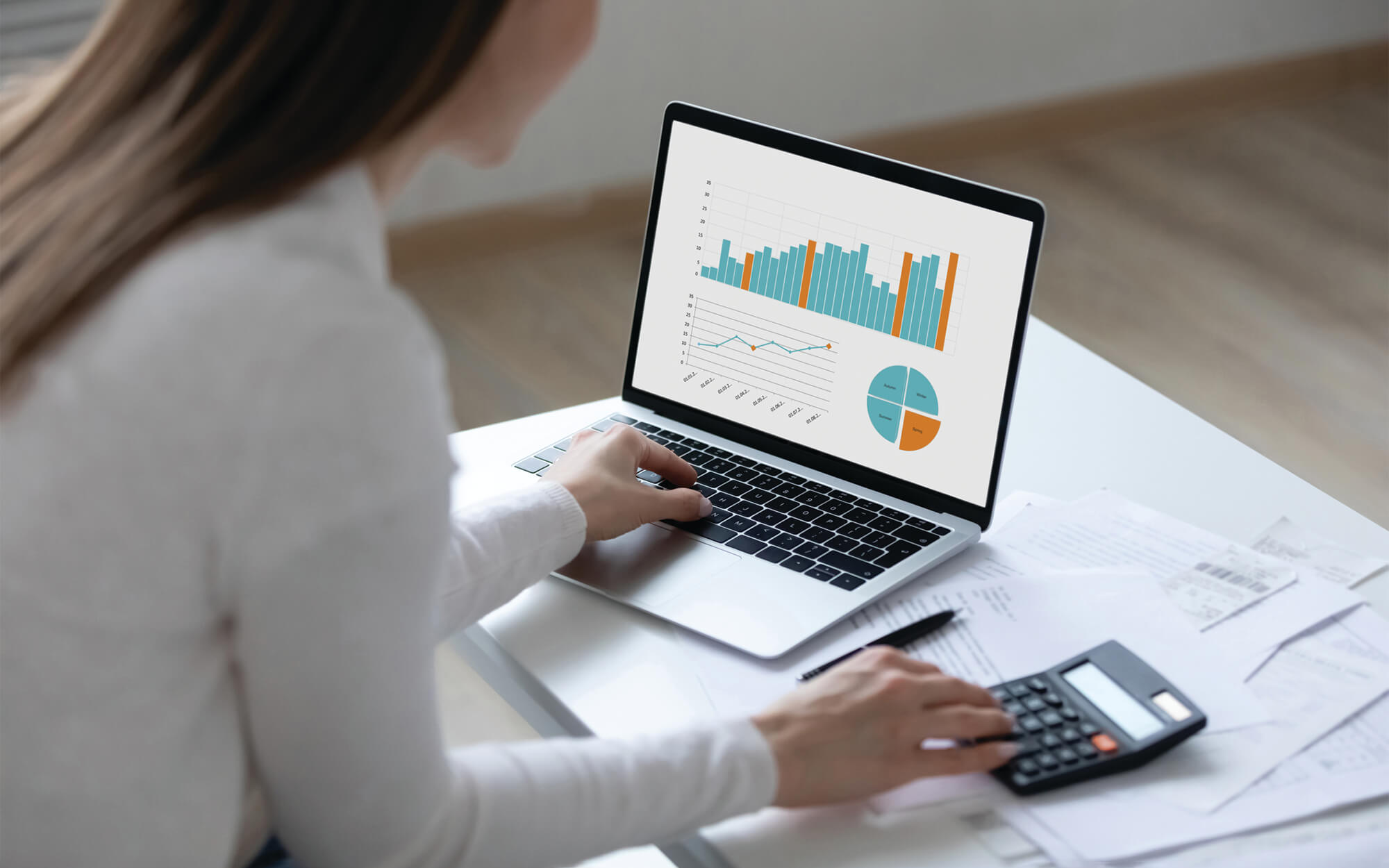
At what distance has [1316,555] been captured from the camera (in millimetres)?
1078

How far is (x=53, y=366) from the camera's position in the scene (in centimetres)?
67

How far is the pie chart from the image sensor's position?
1132 mm

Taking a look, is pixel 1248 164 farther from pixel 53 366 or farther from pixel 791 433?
pixel 53 366

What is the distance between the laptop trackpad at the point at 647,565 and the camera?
1.04 m

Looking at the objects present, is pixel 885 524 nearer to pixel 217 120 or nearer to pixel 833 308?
pixel 833 308

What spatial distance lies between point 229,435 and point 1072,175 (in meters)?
3.24

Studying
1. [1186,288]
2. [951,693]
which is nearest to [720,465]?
[951,693]

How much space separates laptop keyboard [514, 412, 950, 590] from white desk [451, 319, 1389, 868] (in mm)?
111

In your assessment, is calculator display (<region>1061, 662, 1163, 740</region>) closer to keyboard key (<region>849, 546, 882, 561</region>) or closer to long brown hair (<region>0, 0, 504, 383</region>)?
keyboard key (<region>849, 546, 882, 561</region>)

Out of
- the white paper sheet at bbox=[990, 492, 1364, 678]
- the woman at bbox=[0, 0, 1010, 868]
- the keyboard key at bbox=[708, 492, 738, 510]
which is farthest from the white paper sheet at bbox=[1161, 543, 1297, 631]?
the woman at bbox=[0, 0, 1010, 868]

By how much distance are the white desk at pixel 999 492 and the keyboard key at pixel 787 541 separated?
0.13 meters

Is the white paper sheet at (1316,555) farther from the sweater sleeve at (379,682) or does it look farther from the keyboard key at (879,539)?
the sweater sleeve at (379,682)

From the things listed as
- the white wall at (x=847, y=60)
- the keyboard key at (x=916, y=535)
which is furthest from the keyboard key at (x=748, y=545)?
A: the white wall at (x=847, y=60)

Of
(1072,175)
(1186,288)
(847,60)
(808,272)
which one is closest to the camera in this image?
(808,272)
